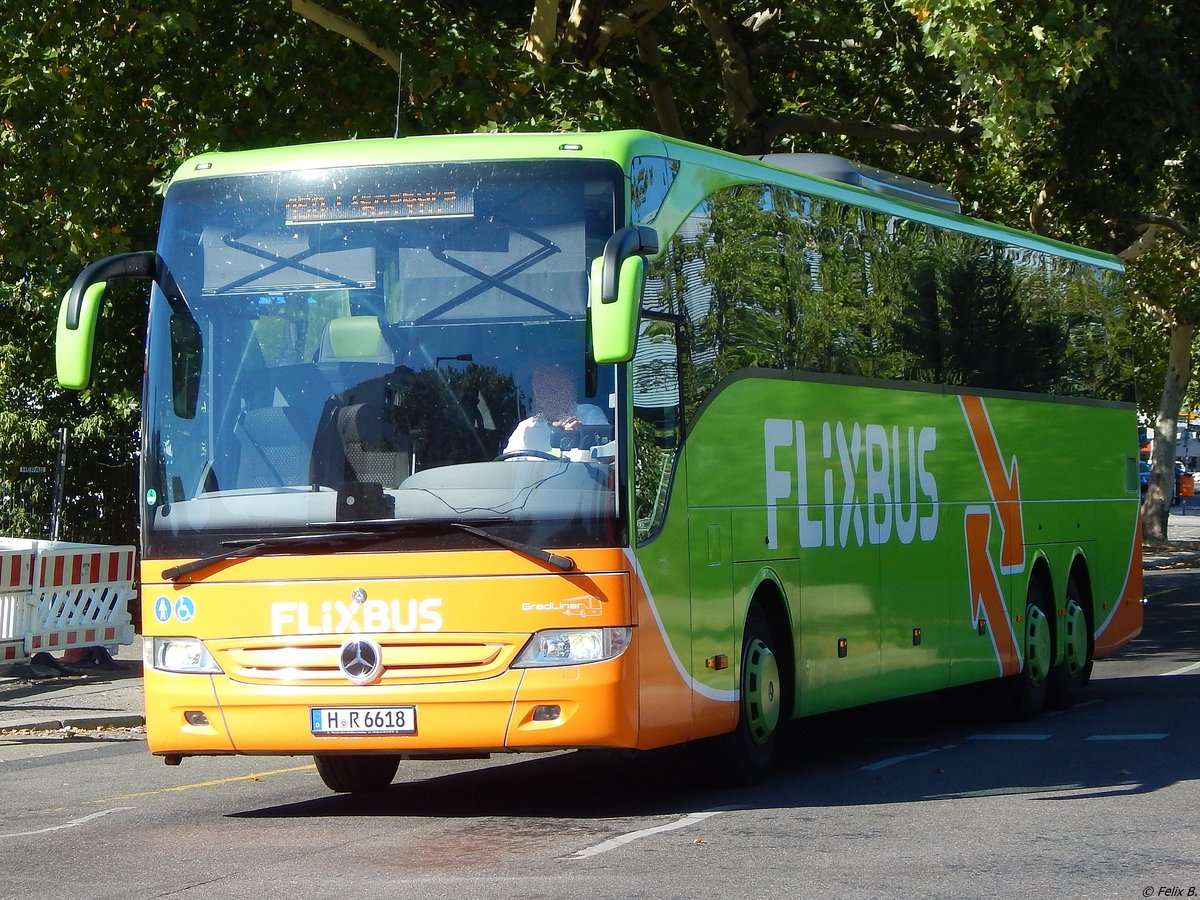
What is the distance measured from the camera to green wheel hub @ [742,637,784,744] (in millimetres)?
11555

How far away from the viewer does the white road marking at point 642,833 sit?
29.5 feet

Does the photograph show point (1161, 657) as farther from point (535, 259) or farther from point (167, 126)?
point (535, 259)

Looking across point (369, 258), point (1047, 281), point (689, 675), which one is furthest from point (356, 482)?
point (1047, 281)

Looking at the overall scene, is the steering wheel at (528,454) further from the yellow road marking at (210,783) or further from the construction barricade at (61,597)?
the construction barricade at (61,597)

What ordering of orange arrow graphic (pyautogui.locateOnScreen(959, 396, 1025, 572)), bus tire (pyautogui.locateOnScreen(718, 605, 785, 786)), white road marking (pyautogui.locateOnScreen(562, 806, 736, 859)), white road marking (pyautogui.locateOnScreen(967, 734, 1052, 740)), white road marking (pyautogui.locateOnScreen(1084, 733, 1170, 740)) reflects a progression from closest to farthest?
1. white road marking (pyautogui.locateOnScreen(562, 806, 736, 859))
2. bus tire (pyautogui.locateOnScreen(718, 605, 785, 786))
3. white road marking (pyautogui.locateOnScreen(1084, 733, 1170, 740))
4. white road marking (pyautogui.locateOnScreen(967, 734, 1052, 740))
5. orange arrow graphic (pyautogui.locateOnScreen(959, 396, 1025, 572))

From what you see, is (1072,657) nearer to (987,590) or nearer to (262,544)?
(987,590)

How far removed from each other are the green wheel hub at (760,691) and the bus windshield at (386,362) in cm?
211

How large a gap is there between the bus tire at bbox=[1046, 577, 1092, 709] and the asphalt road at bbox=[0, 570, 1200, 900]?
5.27ft

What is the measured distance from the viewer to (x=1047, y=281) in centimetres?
1756

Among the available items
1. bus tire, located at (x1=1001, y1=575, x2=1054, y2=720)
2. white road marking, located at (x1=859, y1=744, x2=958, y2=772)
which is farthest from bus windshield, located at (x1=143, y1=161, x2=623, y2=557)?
bus tire, located at (x1=1001, y1=575, x2=1054, y2=720)

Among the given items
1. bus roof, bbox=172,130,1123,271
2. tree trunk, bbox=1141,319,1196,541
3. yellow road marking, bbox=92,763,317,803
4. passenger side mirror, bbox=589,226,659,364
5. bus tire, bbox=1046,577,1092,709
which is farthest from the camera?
tree trunk, bbox=1141,319,1196,541

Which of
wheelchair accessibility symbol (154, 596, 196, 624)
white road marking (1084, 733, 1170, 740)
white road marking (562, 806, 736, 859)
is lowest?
white road marking (1084, 733, 1170, 740)

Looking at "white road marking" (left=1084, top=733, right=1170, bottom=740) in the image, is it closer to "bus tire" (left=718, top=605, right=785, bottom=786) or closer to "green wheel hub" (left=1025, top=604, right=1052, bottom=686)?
"green wheel hub" (left=1025, top=604, right=1052, bottom=686)

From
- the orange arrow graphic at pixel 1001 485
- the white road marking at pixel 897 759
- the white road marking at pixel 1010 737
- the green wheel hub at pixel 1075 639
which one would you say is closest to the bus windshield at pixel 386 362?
the white road marking at pixel 897 759
